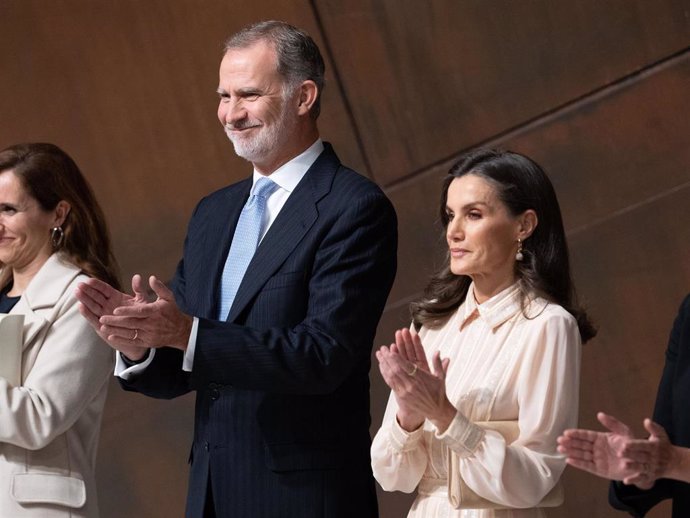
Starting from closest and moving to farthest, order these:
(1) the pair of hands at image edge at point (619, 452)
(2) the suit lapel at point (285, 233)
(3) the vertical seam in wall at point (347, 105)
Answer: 1. (1) the pair of hands at image edge at point (619, 452)
2. (2) the suit lapel at point (285, 233)
3. (3) the vertical seam in wall at point (347, 105)

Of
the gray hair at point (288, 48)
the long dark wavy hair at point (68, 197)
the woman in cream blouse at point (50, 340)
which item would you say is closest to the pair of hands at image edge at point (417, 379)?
the gray hair at point (288, 48)

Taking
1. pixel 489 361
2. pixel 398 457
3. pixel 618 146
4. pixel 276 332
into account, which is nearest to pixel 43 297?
pixel 276 332

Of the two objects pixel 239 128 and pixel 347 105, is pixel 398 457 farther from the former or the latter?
pixel 347 105

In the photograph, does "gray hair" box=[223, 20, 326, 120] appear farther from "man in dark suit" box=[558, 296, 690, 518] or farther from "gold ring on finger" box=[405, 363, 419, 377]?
"man in dark suit" box=[558, 296, 690, 518]

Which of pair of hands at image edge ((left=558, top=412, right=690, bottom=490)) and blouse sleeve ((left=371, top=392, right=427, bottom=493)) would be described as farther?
blouse sleeve ((left=371, top=392, right=427, bottom=493))

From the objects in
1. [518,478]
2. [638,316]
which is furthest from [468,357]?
[638,316]

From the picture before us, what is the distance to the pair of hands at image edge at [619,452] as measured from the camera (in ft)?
7.30

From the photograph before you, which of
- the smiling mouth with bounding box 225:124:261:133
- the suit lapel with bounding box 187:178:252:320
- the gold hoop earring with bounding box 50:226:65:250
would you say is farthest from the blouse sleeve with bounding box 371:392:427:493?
the gold hoop earring with bounding box 50:226:65:250

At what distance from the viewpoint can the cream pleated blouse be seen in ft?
7.97

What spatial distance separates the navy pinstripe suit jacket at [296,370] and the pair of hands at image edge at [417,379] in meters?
0.23

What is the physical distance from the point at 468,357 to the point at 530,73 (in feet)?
5.98

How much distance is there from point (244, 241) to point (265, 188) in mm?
131

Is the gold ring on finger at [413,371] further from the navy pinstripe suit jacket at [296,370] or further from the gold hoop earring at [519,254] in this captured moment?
the gold hoop earring at [519,254]

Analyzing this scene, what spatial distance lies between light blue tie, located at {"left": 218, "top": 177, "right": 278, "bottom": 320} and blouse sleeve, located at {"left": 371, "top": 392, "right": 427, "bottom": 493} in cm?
46
